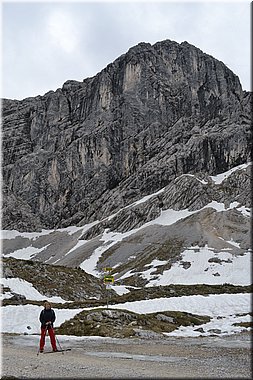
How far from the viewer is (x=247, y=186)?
468 feet

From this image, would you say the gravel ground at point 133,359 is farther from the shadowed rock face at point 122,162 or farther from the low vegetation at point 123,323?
the shadowed rock face at point 122,162

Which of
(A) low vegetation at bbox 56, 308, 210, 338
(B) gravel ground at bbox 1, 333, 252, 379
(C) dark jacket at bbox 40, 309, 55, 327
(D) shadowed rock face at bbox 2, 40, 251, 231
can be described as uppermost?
(D) shadowed rock face at bbox 2, 40, 251, 231

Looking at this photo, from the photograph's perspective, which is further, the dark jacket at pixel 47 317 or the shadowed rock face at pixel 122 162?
the shadowed rock face at pixel 122 162

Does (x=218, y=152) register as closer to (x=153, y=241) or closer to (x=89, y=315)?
(x=153, y=241)

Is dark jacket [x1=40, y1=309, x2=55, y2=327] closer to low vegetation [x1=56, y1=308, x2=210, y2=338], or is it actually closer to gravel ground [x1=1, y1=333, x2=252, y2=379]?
gravel ground [x1=1, y1=333, x2=252, y2=379]

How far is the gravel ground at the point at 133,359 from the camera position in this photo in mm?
11555

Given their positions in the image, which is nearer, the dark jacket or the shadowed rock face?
the dark jacket

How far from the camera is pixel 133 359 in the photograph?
14.9m

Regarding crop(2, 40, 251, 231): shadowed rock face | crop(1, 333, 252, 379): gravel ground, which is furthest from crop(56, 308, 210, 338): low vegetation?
crop(2, 40, 251, 231): shadowed rock face

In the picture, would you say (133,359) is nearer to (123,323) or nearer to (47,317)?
(47,317)

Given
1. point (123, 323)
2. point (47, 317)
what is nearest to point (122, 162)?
point (123, 323)

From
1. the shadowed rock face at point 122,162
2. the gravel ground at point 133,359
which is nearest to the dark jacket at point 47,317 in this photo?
the gravel ground at point 133,359

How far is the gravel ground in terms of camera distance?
37.9 feet

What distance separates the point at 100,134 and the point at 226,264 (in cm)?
10924
